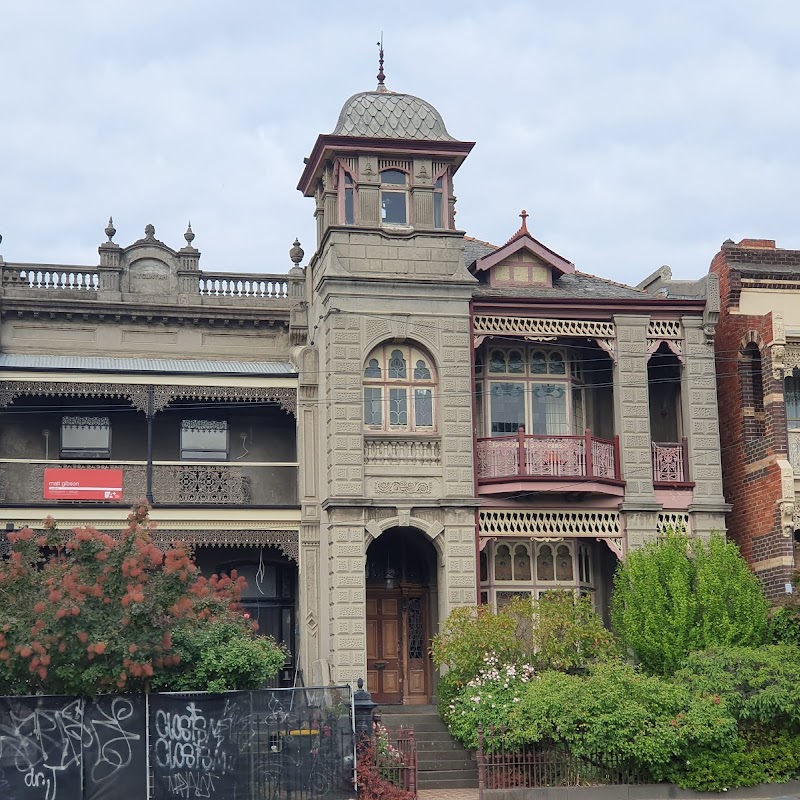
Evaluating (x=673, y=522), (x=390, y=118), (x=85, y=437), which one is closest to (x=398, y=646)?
(x=673, y=522)

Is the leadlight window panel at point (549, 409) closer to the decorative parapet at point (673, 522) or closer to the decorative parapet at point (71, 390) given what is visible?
the decorative parapet at point (673, 522)

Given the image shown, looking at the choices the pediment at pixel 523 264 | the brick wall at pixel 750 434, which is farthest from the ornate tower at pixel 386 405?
the brick wall at pixel 750 434

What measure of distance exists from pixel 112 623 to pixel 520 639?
897cm

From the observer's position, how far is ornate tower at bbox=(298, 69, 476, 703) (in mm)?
27766

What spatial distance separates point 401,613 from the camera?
30031mm

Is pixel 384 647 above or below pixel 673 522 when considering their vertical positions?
below

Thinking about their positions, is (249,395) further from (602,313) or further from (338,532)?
(602,313)

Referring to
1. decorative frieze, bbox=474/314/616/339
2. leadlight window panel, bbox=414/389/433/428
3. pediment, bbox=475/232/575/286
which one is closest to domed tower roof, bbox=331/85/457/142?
pediment, bbox=475/232/575/286

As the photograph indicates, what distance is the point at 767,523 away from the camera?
29.1 m

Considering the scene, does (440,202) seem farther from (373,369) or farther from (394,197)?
(373,369)

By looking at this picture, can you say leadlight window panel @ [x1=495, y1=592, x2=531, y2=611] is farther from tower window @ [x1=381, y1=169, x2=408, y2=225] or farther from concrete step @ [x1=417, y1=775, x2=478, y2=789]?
tower window @ [x1=381, y1=169, x2=408, y2=225]

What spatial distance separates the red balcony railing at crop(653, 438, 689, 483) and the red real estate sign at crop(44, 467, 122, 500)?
36.5ft

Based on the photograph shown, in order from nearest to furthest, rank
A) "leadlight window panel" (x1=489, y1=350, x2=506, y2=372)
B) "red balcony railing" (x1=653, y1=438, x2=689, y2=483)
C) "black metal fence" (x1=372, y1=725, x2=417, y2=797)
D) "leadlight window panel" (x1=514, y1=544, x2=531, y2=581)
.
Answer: "black metal fence" (x1=372, y1=725, x2=417, y2=797) < "red balcony railing" (x1=653, y1=438, x2=689, y2=483) < "leadlight window panel" (x1=514, y1=544, x2=531, y2=581) < "leadlight window panel" (x1=489, y1=350, x2=506, y2=372)

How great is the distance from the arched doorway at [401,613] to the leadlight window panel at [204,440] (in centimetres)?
398
